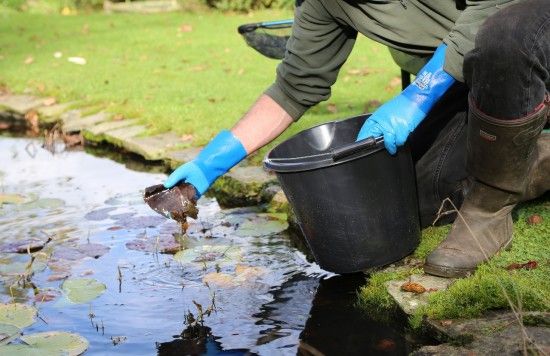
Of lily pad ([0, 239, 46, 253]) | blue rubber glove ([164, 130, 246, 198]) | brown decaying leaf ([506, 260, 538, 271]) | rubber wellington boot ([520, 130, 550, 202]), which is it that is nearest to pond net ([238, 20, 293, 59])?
blue rubber glove ([164, 130, 246, 198])

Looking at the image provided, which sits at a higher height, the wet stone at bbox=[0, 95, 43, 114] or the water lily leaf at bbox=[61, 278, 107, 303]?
the water lily leaf at bbox=[61, 278, 107, 303]

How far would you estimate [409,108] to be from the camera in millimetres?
3064

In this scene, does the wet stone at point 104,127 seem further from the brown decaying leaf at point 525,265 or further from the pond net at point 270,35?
the brown decaying leaf at point 525,265

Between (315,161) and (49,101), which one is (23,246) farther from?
(49,101)

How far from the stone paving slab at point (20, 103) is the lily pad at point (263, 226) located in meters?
3.07

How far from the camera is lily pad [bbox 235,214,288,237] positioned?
13.0ft

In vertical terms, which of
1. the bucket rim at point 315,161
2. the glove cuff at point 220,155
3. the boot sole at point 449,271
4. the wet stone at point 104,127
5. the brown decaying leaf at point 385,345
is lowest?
the wet stone at point 104,127

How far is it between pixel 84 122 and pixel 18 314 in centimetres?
306

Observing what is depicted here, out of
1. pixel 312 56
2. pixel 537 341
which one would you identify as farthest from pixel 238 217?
pixel 537 341

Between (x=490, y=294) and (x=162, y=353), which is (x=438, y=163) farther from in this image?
(x=162, y=353)

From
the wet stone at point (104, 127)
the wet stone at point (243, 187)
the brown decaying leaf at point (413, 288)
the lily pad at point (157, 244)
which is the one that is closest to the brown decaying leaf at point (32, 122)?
the wet stone at point (104, 127)

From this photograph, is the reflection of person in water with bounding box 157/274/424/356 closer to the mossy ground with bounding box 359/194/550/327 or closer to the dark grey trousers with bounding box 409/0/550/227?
the mossy ground with bounding box 359/194/550/327

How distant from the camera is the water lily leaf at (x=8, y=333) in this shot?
291 centimetres

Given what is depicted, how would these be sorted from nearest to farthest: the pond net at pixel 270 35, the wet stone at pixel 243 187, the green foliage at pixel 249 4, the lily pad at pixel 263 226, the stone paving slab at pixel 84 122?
the lily pad at pixel 263 226, the wet stone at pixel 243 187, the pond net at pixel 270 35, the stone paving slab at pixel 84 122, the green foliage at pixel 249 4
